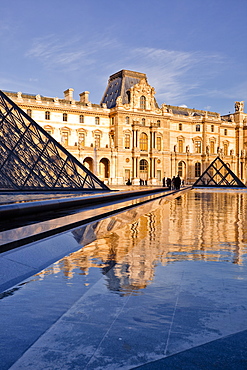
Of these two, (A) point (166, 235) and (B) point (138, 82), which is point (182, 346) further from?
(B) point (138, 82)

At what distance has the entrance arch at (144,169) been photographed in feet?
181

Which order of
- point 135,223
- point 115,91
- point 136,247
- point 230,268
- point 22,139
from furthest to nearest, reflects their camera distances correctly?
point 115,91, point 22,139, point 135,223, point 136,247, point 230,268

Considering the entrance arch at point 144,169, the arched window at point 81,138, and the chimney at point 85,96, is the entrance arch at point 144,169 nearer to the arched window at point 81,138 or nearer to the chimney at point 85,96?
the arched window at point 81,138

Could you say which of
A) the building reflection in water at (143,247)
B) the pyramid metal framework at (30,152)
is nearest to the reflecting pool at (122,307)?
the building reflection in water at (143,247)

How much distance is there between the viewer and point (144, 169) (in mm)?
55594

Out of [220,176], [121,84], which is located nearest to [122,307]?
[220,176]

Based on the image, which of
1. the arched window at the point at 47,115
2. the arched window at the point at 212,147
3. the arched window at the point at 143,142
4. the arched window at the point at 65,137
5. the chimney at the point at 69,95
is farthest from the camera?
the arched window at the point at 212,147

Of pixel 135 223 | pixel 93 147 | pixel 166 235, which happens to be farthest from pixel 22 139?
pixel 93 147

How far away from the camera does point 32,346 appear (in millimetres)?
2346

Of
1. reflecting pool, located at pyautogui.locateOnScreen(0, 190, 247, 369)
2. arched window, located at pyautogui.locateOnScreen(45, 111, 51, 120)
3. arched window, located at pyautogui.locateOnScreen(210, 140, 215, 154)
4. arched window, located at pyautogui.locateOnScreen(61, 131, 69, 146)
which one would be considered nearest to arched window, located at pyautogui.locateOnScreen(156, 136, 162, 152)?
arched window, located at pyautogui.locateOnScreen(210, 140, 215, 154)

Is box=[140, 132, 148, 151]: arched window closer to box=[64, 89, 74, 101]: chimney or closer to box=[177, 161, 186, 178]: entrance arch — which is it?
box=[177, 161, 186, 178]: entrance arch

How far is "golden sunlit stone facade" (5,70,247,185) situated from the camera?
49.2m

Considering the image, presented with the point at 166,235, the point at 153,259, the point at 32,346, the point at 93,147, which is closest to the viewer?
the point at 32,346

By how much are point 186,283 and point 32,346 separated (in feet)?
5.80
